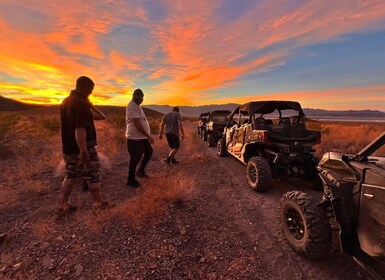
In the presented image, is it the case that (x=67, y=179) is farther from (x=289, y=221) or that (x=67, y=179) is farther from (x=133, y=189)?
(x=289, y=221)

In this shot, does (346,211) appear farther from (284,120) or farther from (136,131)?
(284,120)

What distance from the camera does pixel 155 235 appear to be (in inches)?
125

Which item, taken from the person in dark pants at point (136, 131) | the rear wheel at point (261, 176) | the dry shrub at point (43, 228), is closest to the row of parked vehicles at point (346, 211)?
the rear wheel at point (261, 176)

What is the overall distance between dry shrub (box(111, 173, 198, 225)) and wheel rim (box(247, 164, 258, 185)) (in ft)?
4.38

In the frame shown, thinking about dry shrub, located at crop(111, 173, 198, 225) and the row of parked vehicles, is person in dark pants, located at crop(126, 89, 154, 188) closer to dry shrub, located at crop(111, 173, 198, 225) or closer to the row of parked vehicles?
dry shrub, located at crop(111, 173, 198, 225)

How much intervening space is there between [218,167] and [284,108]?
2673 millimetres

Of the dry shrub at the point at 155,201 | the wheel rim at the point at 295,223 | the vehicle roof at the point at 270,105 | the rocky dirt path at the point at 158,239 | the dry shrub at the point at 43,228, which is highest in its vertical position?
the vehicle roof at the point at 270,105

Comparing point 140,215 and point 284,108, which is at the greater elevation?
point 284,108

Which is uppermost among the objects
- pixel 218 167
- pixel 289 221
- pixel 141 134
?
pixel 141 134

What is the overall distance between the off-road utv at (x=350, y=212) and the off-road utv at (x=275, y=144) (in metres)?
1.90

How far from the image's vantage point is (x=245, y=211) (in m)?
4.09

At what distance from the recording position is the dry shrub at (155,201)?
367cm

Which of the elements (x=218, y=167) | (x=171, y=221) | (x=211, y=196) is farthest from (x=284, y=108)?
(x=171, y=221)

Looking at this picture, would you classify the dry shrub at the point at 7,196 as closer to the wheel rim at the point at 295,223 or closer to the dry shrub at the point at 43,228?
the dry shrub at the point at 43,228
